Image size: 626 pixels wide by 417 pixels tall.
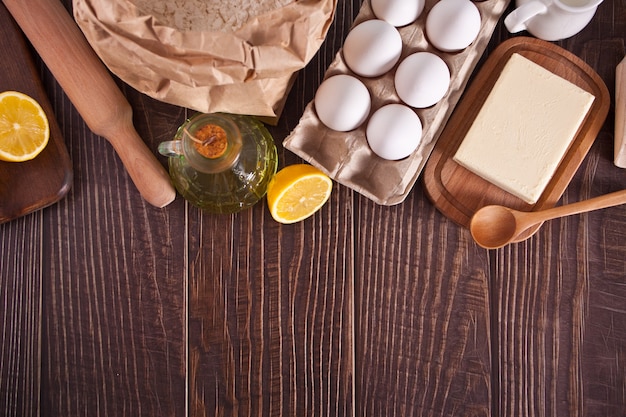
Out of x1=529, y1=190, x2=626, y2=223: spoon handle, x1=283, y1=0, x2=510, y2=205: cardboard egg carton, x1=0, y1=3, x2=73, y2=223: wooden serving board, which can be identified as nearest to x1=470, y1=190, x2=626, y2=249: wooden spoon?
x1=529, y1=190, x2=626, y2=223: spoon handle

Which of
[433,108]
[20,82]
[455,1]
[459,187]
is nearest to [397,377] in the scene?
[459,187]

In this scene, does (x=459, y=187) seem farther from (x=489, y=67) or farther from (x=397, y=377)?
(x=397, y=377)

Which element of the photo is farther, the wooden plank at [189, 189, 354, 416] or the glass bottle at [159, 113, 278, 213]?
the wooden plank at [189, 189, 354, 416]

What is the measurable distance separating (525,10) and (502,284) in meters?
0.40

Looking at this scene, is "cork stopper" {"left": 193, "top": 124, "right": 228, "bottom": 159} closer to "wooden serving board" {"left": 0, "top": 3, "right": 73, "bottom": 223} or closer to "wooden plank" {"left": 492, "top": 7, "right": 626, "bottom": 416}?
"wooden serving board" {"left": 0, "top": 3, "right": 73, "bottom": 223}

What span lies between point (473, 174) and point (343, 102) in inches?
9.3

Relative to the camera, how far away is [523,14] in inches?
32.8

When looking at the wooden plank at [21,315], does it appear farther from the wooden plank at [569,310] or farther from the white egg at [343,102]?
the wooden plank at [569,310]

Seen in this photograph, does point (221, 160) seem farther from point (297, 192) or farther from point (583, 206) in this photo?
point (583, 206)

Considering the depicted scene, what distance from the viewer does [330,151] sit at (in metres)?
0.85

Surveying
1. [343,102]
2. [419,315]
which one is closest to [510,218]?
[419,315]

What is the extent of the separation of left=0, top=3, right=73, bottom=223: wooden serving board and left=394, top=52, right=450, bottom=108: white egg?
20.1 inches

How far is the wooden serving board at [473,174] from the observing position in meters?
0.89

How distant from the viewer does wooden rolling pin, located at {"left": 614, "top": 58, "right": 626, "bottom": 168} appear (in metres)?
0.88
